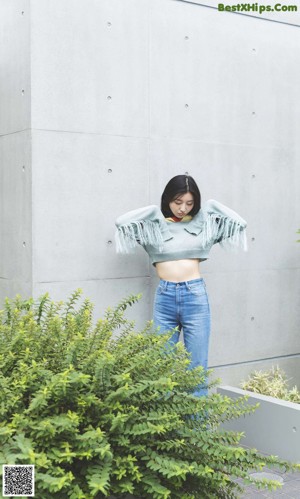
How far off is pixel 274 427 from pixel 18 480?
8.60ft

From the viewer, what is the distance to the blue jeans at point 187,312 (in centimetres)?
421

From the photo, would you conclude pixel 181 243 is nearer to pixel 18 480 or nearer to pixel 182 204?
pixel 182 204

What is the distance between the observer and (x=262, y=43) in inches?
200

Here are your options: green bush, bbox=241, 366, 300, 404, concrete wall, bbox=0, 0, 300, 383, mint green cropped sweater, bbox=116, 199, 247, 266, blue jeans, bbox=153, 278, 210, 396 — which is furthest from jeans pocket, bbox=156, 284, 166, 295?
green bush, bbox=241, 366, 300, 404

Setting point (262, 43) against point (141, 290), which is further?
point (262, 43)

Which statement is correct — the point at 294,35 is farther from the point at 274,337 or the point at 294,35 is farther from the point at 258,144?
the point at 274,337

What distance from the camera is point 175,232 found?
4.29m

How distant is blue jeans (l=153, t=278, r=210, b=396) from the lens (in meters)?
4.21

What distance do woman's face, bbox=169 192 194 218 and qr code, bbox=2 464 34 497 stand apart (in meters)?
2.47

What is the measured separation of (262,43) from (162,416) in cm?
362

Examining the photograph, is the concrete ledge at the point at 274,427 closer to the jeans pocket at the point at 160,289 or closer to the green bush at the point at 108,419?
the jeans pocket at the point at 160,289

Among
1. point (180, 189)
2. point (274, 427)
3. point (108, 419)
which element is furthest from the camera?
point (274, 427)

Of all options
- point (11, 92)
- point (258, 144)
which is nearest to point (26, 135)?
point (11, 92)

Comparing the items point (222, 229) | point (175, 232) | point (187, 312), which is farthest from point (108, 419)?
point (222, 229)
